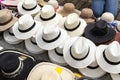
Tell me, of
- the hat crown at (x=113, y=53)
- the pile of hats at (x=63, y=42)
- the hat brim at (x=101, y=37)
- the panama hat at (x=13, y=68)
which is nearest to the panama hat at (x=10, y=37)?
the pile of hats at (x=63, y=42)

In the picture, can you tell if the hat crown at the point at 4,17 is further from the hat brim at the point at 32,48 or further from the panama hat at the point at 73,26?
the panama hat at the point at 73,26

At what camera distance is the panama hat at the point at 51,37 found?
1030 millimetres

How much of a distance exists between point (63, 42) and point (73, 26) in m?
0.11

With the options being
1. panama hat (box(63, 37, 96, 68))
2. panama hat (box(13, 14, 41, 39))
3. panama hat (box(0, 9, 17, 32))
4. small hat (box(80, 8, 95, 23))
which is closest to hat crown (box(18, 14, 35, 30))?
panama hat (box(13, 14, 41, 39))

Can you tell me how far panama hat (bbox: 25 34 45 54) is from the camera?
1.12 m

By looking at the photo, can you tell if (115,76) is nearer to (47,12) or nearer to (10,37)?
(47,12)

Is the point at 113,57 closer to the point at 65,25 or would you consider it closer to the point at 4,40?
the point at 65,25

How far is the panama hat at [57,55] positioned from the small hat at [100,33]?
5.7 inches

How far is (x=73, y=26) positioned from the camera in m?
1.11

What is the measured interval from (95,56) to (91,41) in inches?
3.4

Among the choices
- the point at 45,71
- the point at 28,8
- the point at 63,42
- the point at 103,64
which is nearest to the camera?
the point at 45,71

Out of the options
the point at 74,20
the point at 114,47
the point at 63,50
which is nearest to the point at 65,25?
the point at 74,20

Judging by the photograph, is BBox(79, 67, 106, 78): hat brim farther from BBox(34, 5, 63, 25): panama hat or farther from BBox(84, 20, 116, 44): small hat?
BBox(34, 5, 63, 25): panama hat

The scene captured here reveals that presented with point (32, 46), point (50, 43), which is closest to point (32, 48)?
point (32, 46)
